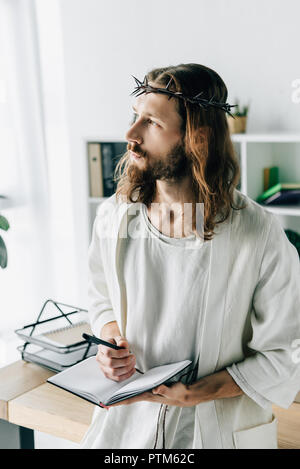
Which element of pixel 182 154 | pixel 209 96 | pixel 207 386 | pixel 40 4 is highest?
pixel 40 4

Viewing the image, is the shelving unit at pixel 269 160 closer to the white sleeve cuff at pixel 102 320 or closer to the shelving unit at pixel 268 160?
the shelving unit at pixel 268 160

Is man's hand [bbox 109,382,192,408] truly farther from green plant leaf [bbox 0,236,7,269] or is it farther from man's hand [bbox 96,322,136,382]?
green plant leaf [bbox 0,236,7,269]

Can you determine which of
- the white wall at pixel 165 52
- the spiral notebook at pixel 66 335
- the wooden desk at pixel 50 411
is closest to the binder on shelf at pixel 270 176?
the white wall at pixel 165 52

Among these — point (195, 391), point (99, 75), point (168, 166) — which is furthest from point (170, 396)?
point (99, 75)

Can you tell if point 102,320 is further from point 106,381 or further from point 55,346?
point 55,346

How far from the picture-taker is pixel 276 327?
42.2 inches

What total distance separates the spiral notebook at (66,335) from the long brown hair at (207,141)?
0.79 metres

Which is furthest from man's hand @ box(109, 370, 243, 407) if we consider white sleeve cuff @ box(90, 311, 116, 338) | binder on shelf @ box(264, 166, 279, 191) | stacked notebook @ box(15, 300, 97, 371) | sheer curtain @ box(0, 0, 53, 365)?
sheer curtain @ box(0, 0, 53, 365)

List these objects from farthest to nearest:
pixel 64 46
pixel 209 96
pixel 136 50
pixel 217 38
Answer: pixel 64 46
pixel 136 50
pixel 217 38
pixel 209 96

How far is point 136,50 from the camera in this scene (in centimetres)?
299
